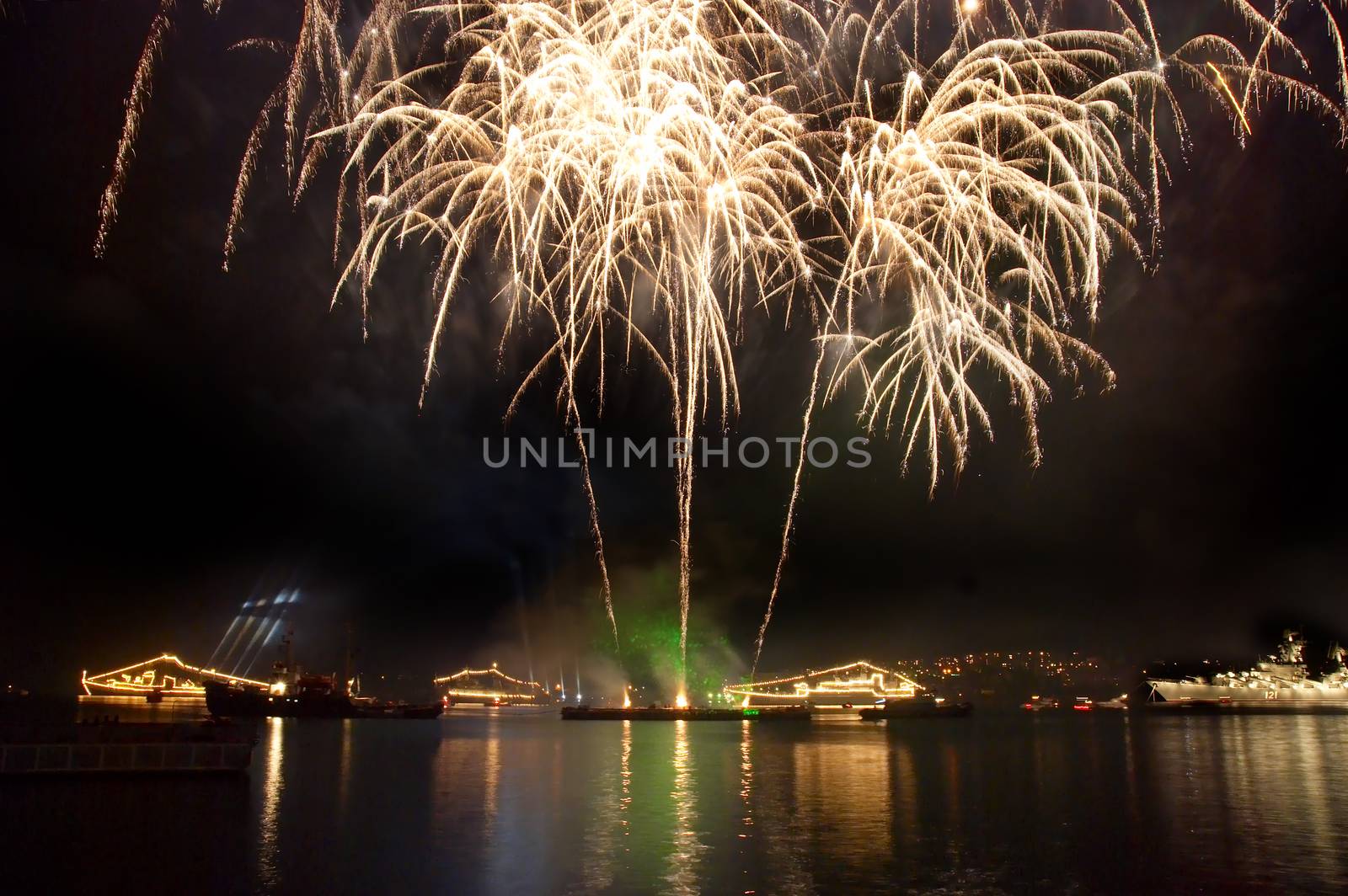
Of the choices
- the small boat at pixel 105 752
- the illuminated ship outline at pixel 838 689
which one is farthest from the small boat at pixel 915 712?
the small boat at pixel 105 752

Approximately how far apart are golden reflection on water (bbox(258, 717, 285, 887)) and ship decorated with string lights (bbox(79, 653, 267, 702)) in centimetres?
10080

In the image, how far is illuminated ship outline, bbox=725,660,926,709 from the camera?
106 meters

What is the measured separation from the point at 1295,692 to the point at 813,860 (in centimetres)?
12155

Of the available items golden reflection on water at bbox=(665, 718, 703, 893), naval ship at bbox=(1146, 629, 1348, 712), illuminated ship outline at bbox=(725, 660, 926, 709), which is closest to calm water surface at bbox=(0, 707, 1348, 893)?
golden reflection on water at bbox=(665, 718, 703, 893)

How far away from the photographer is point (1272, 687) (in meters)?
107

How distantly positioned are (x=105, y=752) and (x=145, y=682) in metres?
121

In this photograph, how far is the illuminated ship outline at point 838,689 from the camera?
347ft

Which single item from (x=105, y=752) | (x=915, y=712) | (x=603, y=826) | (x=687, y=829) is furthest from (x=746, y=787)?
(x=915, y=712)

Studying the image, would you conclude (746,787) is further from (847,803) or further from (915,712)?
(915,712)

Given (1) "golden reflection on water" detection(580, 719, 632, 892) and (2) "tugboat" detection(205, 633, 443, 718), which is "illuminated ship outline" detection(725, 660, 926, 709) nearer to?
(2) "tugboat" detection(205, 633, 443, 718)

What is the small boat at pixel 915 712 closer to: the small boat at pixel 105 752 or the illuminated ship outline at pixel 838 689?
the illuminated ship outline at pixel 838 689

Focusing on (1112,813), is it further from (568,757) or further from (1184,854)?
(568,757)

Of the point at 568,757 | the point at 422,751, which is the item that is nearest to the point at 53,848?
the point at 568,757

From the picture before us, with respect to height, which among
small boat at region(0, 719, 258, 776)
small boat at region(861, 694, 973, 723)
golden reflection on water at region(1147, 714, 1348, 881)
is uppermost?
small boat at region(0, 719, 258, 776)
